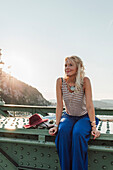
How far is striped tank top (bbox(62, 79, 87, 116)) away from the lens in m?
3.09

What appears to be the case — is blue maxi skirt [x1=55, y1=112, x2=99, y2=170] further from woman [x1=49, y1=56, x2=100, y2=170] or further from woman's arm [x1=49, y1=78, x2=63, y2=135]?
woman's arm [x1=49, y1=78, x2=63, y2=135]

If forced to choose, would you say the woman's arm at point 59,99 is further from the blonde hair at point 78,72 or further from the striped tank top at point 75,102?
the blonde hair at point 78,72

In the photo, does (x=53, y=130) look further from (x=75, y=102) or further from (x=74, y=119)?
(x=75, y=102)

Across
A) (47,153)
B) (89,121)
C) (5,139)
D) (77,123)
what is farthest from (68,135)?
(5,139)

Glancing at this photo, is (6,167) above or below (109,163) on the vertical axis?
below

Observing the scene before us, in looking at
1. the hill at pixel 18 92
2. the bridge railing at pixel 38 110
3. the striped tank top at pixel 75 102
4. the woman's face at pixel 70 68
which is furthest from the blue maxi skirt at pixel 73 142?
the hill at pixel 18 92

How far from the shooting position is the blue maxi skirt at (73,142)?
2.67 metres

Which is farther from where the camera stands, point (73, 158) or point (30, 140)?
point (30, 140)

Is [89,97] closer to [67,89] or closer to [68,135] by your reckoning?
[67,89]

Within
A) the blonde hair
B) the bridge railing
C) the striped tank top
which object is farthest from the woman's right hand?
the bridge railing

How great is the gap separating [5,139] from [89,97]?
1652 millimetres

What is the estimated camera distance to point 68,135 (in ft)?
9.26

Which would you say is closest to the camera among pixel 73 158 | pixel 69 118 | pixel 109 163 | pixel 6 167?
pixel 73 158

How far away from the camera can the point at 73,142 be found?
2.74 m
